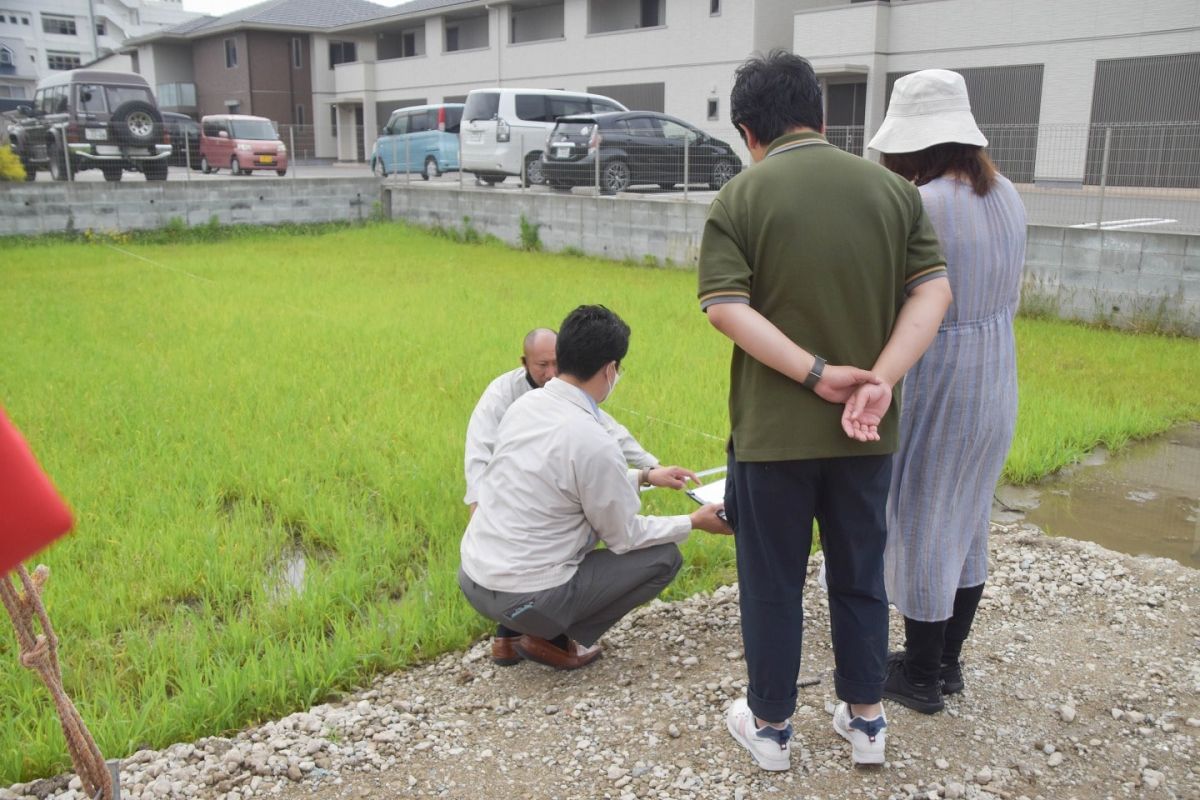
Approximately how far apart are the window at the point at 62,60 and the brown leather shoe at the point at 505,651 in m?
57.4

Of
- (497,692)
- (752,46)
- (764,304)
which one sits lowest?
(497,692)

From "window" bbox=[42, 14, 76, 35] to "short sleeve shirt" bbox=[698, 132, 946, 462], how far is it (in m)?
58.7

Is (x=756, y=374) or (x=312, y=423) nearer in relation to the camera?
(x=756, y=374)

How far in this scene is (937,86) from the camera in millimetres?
2473

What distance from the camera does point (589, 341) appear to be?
2797mm

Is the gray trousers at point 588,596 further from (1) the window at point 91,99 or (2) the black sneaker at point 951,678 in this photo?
(1) the window at point 91,99

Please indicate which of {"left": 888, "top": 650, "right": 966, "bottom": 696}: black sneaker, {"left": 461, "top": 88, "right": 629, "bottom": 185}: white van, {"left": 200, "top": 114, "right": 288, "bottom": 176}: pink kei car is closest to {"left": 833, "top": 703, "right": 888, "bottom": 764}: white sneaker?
{"left": 888, "top": 650, "right": 966, "bottom": 696}: black sneaker

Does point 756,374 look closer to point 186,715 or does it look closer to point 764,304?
point 764,304

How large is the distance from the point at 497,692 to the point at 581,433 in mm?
861

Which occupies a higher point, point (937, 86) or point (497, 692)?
point (937, 86)

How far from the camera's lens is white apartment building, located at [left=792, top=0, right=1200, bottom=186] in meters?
17.4

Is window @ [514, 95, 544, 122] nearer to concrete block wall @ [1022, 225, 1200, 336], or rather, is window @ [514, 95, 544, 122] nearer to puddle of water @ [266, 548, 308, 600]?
concrete block wall @ [1022, 225, 1200, 336]

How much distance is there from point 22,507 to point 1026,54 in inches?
829

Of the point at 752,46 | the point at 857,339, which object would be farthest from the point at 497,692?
the point at 752,46
